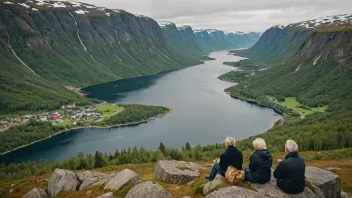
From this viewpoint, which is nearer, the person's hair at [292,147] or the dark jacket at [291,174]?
the person's hair at [292,147]

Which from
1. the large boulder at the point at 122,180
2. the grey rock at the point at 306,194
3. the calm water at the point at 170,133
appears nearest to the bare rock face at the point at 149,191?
the large boulder at the point at 122,180

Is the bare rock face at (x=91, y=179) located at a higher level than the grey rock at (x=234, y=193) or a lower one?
lower

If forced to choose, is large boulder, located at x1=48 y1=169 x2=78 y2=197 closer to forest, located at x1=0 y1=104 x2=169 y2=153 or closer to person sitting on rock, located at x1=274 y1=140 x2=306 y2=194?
person sitting on rock, located at x1=274 y1=140 x2=306 y2=194

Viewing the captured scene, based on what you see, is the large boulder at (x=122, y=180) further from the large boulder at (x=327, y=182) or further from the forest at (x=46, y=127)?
the forest at (x=46, y=127)

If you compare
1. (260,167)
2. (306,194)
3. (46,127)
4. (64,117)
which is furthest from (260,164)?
(64,117)

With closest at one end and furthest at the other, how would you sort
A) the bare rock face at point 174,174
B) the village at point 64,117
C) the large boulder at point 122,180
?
the large boulder at point 122,180
the bare rock face at point 174,174
the village at point 64,117

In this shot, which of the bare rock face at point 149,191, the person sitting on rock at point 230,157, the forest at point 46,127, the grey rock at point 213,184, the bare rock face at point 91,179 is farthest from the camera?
the forest at point 46,127

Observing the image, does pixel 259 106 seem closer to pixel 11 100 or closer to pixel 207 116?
pixel 207 116
